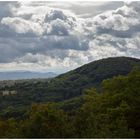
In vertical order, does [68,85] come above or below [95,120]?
below

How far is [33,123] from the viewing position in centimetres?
1919

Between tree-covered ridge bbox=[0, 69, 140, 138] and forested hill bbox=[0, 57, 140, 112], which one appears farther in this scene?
forested hill bbox=[0, 57, 140, 112]

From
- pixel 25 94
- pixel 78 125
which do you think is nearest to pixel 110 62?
pixel 25 94

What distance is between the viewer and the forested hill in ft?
426

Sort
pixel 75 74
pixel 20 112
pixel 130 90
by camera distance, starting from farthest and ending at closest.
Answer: pixel 75 74 < pixel 20 112 < pixel 130 90

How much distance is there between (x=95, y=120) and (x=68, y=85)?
449 ft

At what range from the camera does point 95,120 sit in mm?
21547

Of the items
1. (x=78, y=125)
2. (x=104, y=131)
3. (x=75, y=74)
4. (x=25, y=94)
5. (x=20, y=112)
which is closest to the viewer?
(x=104, y=131)

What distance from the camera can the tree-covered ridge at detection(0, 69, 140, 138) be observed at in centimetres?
1847

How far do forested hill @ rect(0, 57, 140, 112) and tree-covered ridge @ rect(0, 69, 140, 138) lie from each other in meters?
84.5

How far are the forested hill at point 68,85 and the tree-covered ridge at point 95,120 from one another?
84.5 m

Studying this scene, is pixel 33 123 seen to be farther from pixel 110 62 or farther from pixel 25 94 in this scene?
pixel 110 62

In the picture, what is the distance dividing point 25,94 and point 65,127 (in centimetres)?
11945

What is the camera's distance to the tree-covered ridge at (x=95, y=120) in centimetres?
1847
